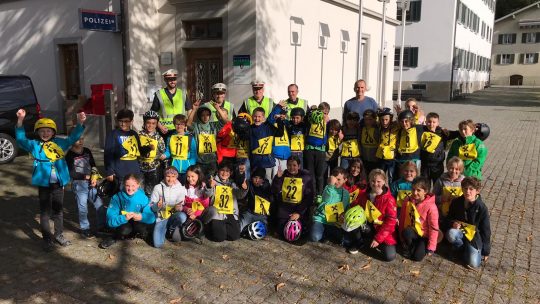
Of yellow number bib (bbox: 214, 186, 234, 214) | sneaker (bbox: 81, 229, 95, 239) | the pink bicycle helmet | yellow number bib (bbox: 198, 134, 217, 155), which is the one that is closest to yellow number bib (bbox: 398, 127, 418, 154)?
the pink bicycle helmet

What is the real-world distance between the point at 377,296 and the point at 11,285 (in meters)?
3.49

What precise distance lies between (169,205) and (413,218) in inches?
113

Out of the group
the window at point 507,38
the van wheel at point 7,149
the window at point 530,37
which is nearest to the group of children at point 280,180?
the van wheel at point 7,149

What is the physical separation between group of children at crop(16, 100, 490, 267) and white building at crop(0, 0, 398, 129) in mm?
5047

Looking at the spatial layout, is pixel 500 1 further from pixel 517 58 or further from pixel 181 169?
pixel 181 169

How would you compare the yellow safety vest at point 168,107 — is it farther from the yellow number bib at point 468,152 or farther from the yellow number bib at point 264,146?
the yellow number bib at point 468,152

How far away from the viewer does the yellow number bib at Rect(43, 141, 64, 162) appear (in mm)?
5074

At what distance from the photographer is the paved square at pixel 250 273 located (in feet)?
13.4

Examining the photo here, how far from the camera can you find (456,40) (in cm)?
3120

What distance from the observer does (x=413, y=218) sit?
4.94 meters

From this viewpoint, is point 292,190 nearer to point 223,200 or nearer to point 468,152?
point 223,200

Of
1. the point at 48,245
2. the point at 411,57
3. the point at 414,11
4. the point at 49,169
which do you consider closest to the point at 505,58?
the point at 411,57

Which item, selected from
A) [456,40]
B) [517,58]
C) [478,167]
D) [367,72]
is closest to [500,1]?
[517,58]

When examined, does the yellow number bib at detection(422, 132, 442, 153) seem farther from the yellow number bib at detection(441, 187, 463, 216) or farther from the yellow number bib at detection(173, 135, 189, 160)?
the yellow number bib at detection(173, 135, 189, 160)
